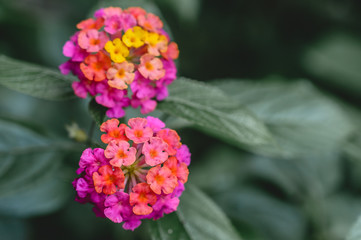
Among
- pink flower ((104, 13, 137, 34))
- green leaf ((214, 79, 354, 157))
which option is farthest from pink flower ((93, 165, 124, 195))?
green leaf ((214, 79, 354, 157))

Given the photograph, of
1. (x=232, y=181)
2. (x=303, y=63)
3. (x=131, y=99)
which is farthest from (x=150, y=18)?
(x=303, y=63)

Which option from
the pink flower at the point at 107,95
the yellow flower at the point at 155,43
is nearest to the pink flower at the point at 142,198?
the pink flower at the point at 107,95

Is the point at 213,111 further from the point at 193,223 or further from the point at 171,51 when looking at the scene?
the point at 193,223

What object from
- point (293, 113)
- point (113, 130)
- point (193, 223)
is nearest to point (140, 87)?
point (113, 130)

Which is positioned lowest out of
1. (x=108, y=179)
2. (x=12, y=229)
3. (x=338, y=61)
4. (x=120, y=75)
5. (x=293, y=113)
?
(x=12, y=229)

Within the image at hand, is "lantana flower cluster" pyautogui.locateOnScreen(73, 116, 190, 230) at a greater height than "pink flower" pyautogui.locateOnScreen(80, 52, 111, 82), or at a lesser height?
lesser

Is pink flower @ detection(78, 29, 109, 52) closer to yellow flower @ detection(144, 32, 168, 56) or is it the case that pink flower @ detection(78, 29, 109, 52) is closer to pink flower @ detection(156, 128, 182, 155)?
yellow flower @ detection(144, 32, 168, 56)

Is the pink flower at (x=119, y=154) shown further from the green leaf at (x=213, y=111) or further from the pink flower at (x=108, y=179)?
the green leaf at (x=213, y=111)
